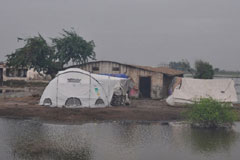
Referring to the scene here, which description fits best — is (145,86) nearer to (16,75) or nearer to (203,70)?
(203,70)

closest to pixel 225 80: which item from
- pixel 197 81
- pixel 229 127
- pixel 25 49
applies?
pixel 197 81

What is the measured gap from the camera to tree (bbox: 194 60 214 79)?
41.0m

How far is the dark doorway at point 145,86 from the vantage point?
31417mm

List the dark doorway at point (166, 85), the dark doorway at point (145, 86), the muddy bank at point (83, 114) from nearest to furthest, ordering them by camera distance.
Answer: the muddy bank at point (83, 114)
the dark doorway at point (166, 85)
the dark doorway at point (145, 86)

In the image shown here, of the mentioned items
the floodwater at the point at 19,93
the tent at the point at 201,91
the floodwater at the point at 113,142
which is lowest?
the floodwater at the point at 113,142

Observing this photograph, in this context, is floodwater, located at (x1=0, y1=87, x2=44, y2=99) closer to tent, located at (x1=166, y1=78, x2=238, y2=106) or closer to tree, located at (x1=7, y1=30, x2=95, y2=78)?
tree, located at (x1=7, y1=30, x2=95, y2=78)

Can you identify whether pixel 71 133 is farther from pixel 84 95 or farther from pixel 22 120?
pixel 84 95

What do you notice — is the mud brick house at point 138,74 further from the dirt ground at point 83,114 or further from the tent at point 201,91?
the dirt ground at point 83,114

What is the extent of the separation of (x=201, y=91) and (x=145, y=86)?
7022 millimetres

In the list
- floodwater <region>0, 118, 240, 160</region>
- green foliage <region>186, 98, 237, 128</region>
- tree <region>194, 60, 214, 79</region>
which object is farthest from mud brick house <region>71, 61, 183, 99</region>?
green foliage <region>186, 98, 237, 128</region>

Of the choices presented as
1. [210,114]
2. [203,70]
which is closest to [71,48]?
[203,70]

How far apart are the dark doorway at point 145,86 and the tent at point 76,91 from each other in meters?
8.16

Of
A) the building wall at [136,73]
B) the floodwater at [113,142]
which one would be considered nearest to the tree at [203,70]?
the building wall at [136,73]

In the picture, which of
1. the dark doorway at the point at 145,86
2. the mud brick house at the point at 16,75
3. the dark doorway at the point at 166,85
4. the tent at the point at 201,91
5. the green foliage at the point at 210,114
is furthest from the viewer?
the mud brick house at the point at 16,75
